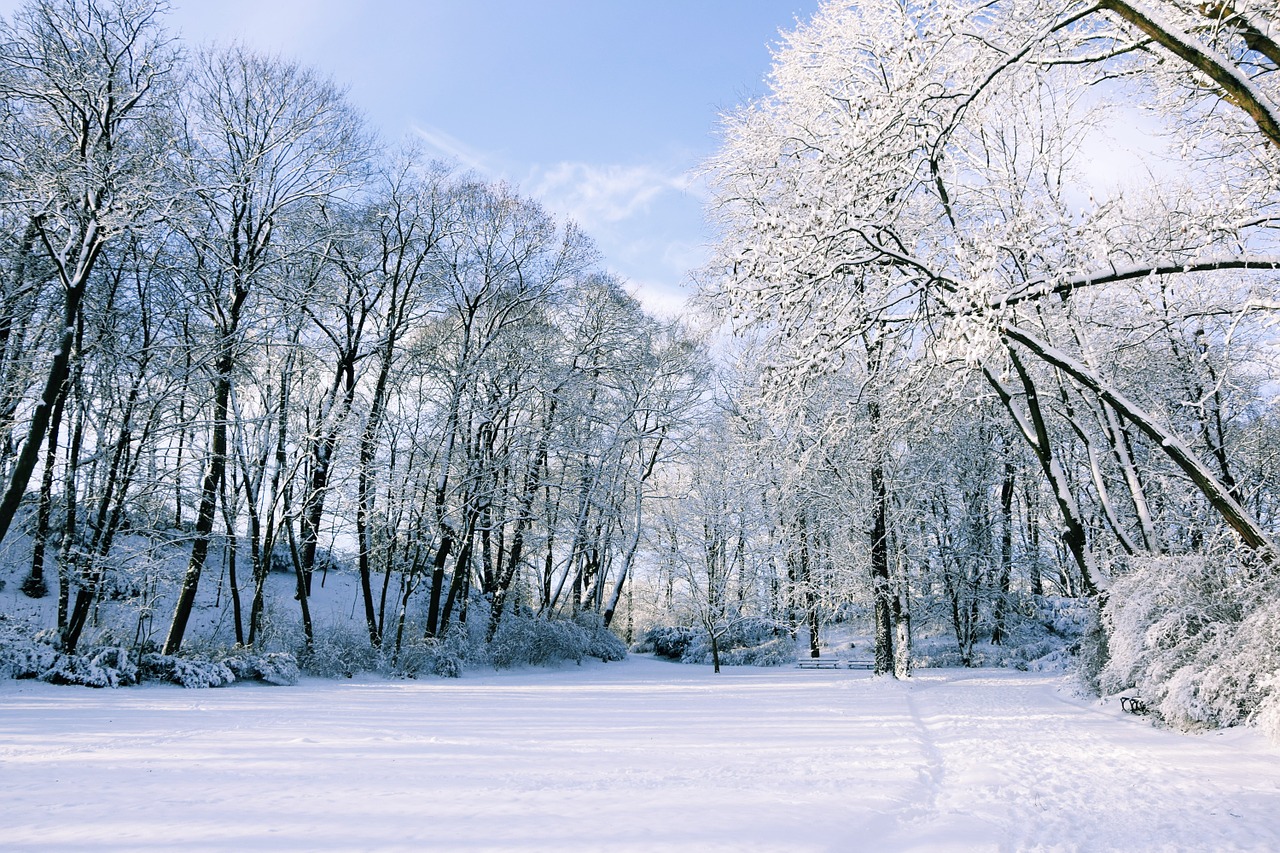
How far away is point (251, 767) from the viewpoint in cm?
606

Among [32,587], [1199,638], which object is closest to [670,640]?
[32,587]

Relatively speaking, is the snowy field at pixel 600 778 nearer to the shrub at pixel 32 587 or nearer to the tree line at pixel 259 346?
the tree line at pixel 259 346

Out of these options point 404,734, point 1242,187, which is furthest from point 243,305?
point 1242,187

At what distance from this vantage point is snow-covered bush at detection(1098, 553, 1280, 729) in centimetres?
757

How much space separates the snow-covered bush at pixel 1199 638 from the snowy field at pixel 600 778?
1.36 feet

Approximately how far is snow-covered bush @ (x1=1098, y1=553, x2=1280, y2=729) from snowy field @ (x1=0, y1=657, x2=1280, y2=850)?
0.42 m

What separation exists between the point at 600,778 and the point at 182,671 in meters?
10.3

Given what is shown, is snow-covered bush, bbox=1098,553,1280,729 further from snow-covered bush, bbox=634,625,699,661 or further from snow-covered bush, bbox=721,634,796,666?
snow-covered bush, bbox=634,625,699,661

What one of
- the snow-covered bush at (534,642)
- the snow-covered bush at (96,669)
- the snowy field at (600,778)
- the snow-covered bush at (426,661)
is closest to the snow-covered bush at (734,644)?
the snow-covered bush at (534,642)

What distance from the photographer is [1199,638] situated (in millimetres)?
8734

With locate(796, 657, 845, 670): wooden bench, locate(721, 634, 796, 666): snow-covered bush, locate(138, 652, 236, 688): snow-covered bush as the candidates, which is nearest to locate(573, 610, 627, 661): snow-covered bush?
locate(721, 634, 796, 666): snow-covered bush

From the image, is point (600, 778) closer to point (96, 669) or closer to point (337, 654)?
point (96, 669)

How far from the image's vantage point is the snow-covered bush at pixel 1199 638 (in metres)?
7.57

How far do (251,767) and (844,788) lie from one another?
491 centimetres
